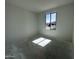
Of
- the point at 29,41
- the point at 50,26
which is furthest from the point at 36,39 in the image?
Answer: the point at 50,26

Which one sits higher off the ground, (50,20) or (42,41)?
(50,20)

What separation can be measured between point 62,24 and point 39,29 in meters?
0.25

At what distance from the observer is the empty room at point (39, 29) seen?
898 millimetres

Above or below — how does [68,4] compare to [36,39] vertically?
above

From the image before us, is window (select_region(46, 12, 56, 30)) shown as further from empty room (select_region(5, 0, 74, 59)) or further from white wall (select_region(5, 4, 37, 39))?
white wall (select_region(5, 4, 37, 39))

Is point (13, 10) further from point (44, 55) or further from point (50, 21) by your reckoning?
point (44, 55)

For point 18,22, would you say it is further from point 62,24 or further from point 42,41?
point 62,24

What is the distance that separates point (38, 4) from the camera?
41.1 inches

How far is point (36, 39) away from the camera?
3.26 feet

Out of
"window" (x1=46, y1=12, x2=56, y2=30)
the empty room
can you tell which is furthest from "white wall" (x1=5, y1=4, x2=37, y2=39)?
"window" (x1=46, y1=12, x2=56, y2=30)

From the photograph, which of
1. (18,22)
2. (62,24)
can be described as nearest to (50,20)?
(62,24)

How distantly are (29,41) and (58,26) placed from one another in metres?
0.36

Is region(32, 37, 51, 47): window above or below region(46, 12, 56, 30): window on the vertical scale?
below

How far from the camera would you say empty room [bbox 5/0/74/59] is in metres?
0.90
